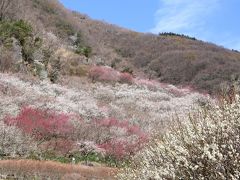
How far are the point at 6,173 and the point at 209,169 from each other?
8545mm

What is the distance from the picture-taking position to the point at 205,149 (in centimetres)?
633

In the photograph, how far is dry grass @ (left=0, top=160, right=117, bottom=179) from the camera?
554 inches

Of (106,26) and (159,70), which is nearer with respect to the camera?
(159,70)

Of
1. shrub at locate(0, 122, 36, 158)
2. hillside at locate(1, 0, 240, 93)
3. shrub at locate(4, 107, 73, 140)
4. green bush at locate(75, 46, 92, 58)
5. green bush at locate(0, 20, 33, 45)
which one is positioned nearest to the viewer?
shrub at locate(0, 122, 36, 158)

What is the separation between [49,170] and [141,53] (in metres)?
48.4

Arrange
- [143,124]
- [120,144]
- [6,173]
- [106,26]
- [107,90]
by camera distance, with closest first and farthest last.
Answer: [6,173] → [120,144] → [143,124] → [107,90] → [106,26]

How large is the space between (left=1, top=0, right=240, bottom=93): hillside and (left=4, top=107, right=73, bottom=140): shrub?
1648cm

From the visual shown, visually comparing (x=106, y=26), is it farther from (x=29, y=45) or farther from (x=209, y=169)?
(x=209, y=169)

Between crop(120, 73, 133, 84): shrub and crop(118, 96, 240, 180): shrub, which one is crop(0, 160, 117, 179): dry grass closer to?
crop(118, 96, 240, 180): shrub

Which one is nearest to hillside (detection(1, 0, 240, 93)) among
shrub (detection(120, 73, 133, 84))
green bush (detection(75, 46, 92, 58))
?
green bush (detection(75, 46, 92, 58))

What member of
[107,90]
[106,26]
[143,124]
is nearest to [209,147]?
[143,124]

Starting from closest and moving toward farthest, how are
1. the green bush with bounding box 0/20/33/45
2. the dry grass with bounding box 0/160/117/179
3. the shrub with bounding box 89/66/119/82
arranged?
the dry grass with bounding box 0/160/117/179 → the green bush with bounding box 0/20/33/45 → the shrub with bounding box 89/66/119/82

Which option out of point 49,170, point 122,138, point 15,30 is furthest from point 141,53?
point 49,170

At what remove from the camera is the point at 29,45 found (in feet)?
120
